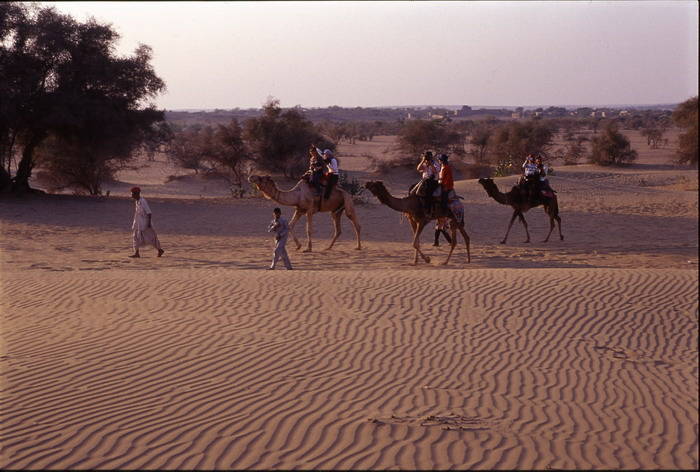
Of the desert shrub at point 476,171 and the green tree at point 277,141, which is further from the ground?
the green tree at point 277,141

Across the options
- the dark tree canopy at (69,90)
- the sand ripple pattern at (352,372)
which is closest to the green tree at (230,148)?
the dark tree canopy at (69,90)

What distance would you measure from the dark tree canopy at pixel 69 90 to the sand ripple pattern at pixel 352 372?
15153 mm

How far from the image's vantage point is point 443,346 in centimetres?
937

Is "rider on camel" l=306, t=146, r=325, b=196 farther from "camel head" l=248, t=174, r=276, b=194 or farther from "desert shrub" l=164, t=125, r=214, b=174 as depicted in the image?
"desert shrub" l=164, t=125, r=214, b=174

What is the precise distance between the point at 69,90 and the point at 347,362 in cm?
2228

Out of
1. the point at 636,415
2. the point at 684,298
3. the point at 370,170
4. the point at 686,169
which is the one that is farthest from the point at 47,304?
the point at 686,169

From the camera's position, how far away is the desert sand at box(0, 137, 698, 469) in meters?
6.14

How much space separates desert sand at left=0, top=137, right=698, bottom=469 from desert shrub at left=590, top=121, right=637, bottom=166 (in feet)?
91.5

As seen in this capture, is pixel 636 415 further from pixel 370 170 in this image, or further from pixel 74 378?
pixel 370 170

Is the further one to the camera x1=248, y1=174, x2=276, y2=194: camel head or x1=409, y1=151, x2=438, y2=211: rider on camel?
x1=248, y1=174, x2=276, y2=194: camel head

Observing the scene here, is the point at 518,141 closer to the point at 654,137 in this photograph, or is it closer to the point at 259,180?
the point at 654,137

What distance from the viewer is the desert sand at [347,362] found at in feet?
20.2

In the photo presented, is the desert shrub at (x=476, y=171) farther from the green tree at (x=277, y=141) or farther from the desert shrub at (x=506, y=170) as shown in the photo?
the green tree at (x=277, y=141)

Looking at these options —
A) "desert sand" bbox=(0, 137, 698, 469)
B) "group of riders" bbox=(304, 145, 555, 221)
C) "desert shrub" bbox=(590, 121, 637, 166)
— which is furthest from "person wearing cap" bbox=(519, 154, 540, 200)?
"desert shrub" bbox=(590, 121, 637, 166)
